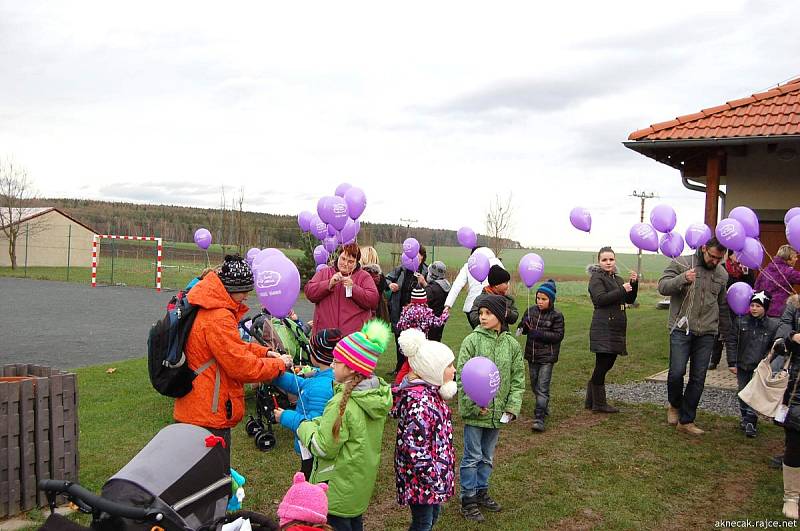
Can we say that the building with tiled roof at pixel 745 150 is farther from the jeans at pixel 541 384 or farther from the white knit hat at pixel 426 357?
the white knit hat at pixel 426 357

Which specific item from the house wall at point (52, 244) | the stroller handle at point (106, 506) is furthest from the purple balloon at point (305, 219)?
the house wall at point (52, 244)

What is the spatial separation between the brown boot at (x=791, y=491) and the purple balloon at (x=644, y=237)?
2788 millimetres

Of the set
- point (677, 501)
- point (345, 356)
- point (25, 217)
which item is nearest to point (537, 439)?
point (677, 501)

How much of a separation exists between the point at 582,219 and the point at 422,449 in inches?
191

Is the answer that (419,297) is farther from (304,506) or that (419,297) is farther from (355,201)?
(304,506)

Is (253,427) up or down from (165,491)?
down

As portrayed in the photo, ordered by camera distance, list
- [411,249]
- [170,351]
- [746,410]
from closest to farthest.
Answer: [170,351] → [746,410] → [411,249]

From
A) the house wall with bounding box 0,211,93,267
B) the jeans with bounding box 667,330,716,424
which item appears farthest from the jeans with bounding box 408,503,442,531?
the house wall with bounding box 0,211,93,267

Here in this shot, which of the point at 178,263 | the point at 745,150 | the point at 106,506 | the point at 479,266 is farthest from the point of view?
the point at 178,263

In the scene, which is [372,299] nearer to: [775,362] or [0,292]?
[775,362]

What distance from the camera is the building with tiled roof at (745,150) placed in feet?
31.8

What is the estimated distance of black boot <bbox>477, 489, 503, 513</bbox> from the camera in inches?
184

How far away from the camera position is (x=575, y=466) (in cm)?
564

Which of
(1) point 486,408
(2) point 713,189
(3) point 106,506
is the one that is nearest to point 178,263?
(2) point 713,189
